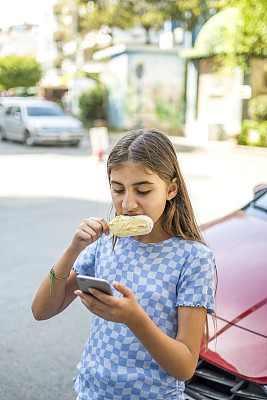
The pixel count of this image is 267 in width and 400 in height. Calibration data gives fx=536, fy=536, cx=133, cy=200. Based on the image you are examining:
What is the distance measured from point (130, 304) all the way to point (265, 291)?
1.58 m

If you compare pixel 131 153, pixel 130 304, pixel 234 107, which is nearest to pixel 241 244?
pixel 131 153

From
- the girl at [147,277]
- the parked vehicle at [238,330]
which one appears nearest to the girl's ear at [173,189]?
the girl at [147,277]

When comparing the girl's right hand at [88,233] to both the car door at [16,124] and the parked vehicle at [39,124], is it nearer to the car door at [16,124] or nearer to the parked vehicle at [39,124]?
the parked vehicle at [39,124]

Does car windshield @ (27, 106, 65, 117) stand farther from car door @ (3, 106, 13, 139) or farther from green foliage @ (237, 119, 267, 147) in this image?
green foliage @ (237, 119, 267, 147)

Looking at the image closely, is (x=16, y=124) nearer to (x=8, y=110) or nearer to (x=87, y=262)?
(x=8, y=110)

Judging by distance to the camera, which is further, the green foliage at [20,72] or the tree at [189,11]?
the green foliage at [20,72]

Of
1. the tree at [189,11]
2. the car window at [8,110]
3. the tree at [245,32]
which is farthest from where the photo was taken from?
the tree at [189,11]

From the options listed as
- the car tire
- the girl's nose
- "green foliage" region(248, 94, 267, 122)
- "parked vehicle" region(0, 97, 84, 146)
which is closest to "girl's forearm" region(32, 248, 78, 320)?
the girl's nose

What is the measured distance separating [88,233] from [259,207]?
2.44 metres

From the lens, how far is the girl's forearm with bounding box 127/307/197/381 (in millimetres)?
1521

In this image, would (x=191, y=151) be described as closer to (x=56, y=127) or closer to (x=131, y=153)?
(x=56, y=127)

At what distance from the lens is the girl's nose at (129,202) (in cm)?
177

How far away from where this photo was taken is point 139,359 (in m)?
1.74

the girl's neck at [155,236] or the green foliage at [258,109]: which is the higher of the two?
the girl's neck at [155,236]
